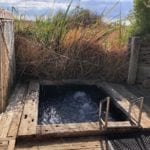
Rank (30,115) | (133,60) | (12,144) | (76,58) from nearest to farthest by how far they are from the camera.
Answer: (12,144) → (30,115) → (133,60) → (76,58)

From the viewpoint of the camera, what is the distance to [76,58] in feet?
25.5

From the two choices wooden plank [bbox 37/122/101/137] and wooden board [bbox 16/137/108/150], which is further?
Answer: wooden plank [bbox 37/122/101/137]

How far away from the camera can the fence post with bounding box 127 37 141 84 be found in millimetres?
7469

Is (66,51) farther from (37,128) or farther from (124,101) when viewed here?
(37,128)

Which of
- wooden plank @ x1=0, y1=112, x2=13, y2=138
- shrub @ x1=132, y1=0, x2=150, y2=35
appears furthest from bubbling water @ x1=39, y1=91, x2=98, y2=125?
shrub @ x1=132, y1=0, x2=150, y2=35

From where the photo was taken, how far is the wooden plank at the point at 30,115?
4.48 meters

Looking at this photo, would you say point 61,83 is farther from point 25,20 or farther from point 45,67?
point 25,20

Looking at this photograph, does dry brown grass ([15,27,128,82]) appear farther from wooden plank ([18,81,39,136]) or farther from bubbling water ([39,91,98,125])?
wooden plank ([18,81,39,136])

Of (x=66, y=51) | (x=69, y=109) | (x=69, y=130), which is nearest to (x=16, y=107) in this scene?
(x=69, y=109)

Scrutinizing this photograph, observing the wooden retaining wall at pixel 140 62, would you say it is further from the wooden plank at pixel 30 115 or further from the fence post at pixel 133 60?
the wooden plank at pixel 30 115

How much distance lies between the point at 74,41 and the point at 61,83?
0.94m

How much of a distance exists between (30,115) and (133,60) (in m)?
3.18

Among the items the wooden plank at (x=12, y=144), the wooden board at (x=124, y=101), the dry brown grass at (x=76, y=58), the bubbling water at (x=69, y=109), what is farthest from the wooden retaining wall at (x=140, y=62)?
the wooden plank at (x=12, y=144)

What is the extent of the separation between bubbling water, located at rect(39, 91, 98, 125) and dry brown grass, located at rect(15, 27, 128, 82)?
758 mm
